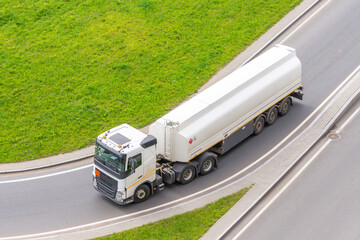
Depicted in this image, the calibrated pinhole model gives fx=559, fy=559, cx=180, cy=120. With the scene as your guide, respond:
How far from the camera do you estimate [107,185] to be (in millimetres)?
23109

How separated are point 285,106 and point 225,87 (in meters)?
4.37

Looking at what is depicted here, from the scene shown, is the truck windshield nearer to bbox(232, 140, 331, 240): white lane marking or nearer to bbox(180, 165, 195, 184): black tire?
bbox(180, 165, 195, 184): black tire

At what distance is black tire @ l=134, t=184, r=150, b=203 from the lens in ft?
76.3

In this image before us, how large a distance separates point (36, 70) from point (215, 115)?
1198 centimetres

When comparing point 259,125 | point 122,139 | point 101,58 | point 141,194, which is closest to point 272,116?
point 259,125

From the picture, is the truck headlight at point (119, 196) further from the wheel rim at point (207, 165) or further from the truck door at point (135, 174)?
the wheel rim at point (207, 165)

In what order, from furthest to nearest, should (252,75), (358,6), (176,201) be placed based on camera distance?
(358,6) → (252,75) → (176,201)

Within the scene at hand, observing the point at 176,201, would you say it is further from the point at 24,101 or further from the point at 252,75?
the point at 24,101

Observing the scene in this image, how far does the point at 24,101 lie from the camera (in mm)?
29312

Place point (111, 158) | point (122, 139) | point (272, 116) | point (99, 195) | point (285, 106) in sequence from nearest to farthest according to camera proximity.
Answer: point (111, 158) < point (122, 139) < point (99, 195) < point (272, 116) < point (285, 106)

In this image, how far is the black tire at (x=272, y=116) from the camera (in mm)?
27203

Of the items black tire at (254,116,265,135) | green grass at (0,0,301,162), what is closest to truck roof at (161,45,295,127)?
black tire at (254,116,265,135)

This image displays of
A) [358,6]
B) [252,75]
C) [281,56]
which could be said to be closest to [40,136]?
[252,75]

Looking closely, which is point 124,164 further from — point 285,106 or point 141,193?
point 285,106
